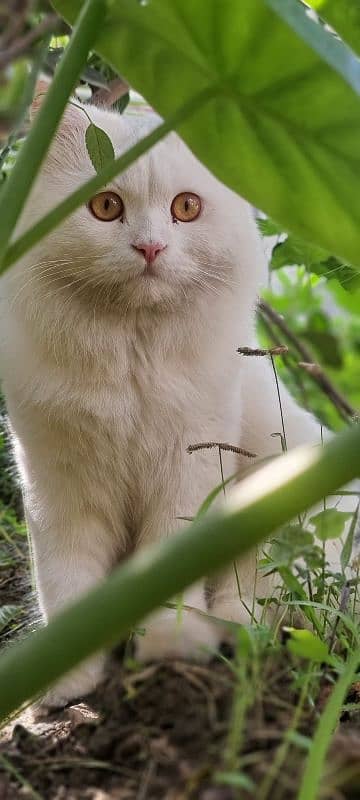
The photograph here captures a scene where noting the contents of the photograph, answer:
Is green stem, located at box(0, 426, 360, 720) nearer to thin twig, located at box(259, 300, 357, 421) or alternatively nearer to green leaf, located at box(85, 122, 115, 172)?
green leaf, located at box(85, 122, 115, 172)

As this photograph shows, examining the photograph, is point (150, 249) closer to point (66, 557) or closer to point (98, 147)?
point (98, 147)

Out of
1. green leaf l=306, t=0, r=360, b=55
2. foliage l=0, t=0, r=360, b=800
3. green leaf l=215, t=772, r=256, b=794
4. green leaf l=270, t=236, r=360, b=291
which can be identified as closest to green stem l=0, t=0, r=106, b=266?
foliage l=0, t=0, r=360, b=800

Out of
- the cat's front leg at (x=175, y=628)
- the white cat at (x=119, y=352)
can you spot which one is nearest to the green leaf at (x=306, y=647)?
the cat's front leg at (x=175, y=628)

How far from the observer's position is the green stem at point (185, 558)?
0.52 metres

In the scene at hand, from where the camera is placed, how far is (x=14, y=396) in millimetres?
1321

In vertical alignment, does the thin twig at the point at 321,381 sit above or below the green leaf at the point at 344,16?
below

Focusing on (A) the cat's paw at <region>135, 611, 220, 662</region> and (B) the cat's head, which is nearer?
(A) the cat's paw at <region>135, 611, 220, 662</region>

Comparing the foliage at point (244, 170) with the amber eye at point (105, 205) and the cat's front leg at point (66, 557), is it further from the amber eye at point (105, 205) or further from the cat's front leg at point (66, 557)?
the cat's front leg at point (66, 557)

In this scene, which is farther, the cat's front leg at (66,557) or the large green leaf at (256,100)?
the cat's front leg at (66,557)

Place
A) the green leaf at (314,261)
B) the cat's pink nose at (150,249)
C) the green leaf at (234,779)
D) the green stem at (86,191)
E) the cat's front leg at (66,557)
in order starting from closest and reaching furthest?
1. the green leaf at (234,779)
2. the green stem at (86,191)
3. the cat's pink nose at (150,249)
4. the cat's front leg at (66,557)
5. the green leaf at (314,261)

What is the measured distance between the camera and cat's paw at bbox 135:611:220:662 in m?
0.96

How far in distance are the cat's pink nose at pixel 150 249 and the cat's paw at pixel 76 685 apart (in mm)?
578

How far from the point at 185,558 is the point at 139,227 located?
81cm

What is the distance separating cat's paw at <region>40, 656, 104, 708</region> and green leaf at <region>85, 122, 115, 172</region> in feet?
2.26
